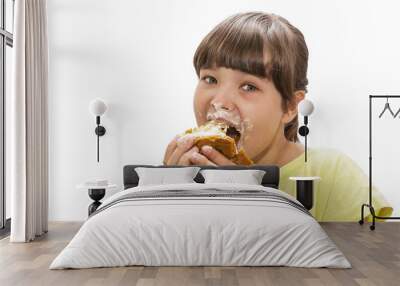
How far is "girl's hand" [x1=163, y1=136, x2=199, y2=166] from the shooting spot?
24.4 ft

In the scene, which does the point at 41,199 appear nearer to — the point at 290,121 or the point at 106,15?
the point at 106,15

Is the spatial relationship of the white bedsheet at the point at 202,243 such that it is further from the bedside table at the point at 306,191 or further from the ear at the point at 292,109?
the ear at the point at 292,109

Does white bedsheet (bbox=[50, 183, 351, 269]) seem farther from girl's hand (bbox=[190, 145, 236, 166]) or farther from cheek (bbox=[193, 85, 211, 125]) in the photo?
cheek (bbox=[193, 85, 211, 125])

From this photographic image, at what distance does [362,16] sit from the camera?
7504 millimetres

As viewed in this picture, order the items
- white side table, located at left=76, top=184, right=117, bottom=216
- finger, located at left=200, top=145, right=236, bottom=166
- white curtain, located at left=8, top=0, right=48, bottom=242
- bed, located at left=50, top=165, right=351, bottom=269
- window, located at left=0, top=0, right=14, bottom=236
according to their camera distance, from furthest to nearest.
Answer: finger, located at left=200, top=145, right=236, bottom=166 < white side table, located at left=76, top=184, right=117, bottom=216 < window, located at left=0, top=0, right=14, bottom=236 < white curtain, located at left=8, top=0, right=48, bottom=242 < bed, located at left=50, top=165, right=351, bottom=269

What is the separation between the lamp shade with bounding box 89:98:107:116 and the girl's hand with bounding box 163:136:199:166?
100cm

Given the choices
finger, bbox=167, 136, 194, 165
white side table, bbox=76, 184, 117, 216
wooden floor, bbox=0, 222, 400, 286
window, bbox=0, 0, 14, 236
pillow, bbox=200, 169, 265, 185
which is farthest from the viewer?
finger, bbox=167, 136, 194, 165

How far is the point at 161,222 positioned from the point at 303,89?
11.7 ft

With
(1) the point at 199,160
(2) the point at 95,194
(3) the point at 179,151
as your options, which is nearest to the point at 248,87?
(1) the point at 199,160

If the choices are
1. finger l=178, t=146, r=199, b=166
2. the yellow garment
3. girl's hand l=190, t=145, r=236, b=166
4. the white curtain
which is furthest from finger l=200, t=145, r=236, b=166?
the white curtain

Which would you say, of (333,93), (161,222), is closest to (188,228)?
(161,222)

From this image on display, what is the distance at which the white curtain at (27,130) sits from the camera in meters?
5.96

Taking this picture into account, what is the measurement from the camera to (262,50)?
7.30 m

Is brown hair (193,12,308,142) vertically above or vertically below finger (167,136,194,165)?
above
